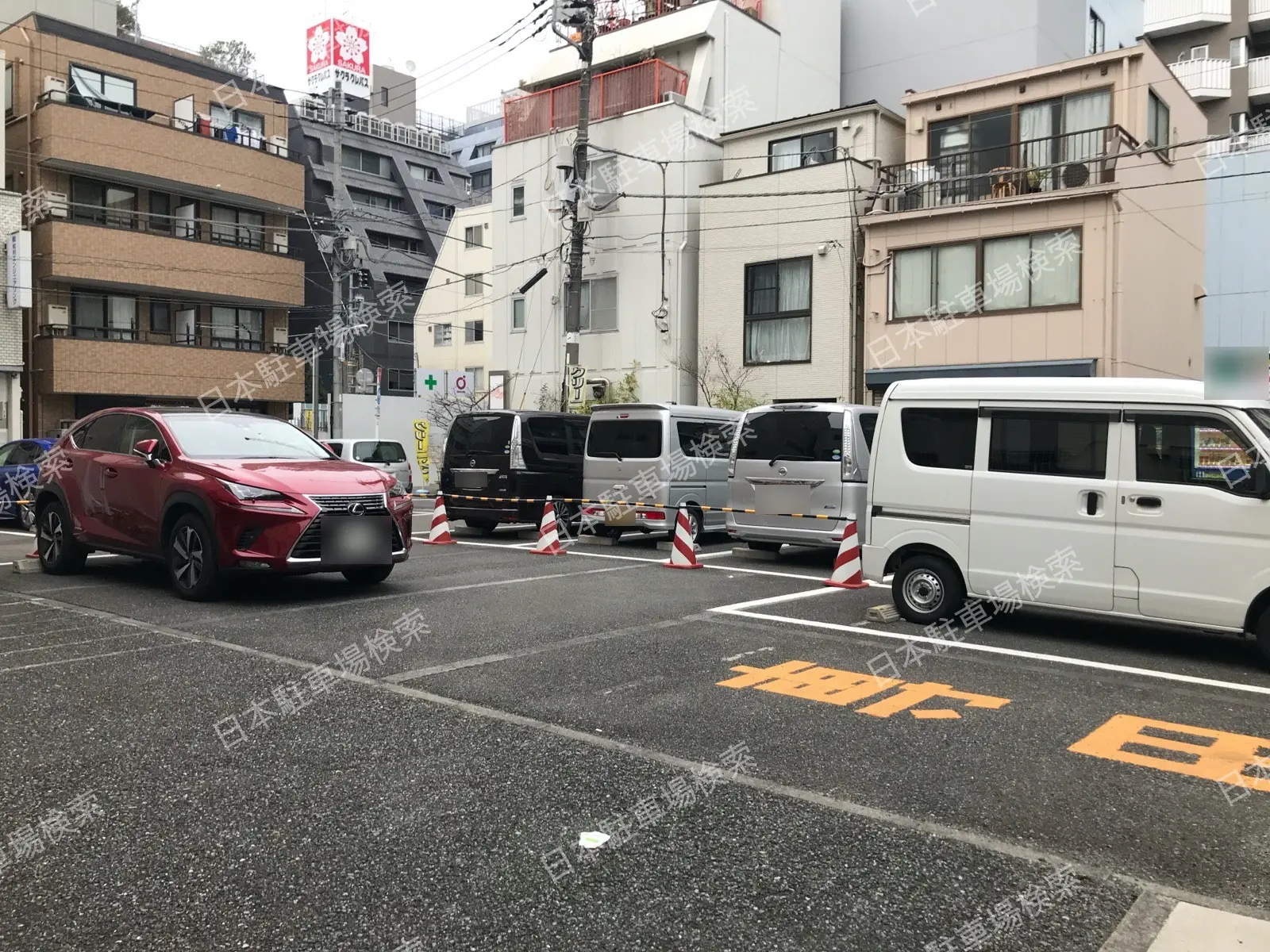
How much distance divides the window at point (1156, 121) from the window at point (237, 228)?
92.8ft

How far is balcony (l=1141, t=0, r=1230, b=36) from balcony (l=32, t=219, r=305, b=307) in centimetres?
3057

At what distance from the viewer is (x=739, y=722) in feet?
18.1

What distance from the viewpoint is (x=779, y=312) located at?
985 inches

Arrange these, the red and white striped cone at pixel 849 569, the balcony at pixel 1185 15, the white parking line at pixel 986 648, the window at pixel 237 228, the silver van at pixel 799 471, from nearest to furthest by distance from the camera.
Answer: the white parking line at pixel 986 648, the red and white striped cone at pixel 849 569, the silver van at pixel 799 471, the balcony at pixel 1185 15, the window at pixel 237 228

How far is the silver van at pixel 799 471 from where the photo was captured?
12.2 meters

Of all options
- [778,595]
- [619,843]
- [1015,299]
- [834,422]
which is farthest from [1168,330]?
[619,843]

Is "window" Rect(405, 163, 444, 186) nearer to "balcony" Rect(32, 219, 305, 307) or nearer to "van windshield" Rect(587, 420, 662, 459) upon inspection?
"balcony" Rect(32, 219, 305, 307)

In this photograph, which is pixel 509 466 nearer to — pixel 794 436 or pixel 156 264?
pixel 794 436

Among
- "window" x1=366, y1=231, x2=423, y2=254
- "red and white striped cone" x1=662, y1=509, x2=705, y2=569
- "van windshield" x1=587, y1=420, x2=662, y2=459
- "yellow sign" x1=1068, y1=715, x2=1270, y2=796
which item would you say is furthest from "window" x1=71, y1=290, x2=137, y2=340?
"yellow sign" x1=1068, y1=715, x2=1270, y2=796

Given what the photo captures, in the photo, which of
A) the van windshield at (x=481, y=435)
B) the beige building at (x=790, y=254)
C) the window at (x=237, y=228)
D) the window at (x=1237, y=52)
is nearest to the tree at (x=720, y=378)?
the beige building at (x=790, y=254)

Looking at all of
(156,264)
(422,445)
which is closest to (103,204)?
(156,264)

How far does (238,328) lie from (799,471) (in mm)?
28946

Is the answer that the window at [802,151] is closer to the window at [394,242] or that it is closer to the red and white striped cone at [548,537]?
the red and white striped cone at [548,537]

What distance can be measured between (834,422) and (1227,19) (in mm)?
29235
